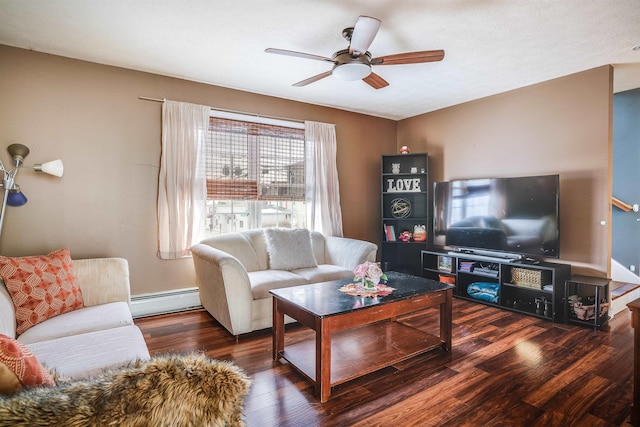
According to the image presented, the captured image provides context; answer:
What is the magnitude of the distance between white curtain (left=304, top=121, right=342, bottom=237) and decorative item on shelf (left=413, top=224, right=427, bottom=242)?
111 cm

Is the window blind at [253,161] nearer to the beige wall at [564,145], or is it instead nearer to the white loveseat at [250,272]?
Result: the white loveseat at [250,272]

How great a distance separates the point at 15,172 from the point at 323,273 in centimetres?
289

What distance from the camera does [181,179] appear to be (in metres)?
3.57

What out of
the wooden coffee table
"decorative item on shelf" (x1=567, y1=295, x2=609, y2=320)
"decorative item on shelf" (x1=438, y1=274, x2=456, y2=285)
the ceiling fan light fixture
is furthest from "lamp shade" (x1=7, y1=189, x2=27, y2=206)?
"decorative item on shelf" (x1=567, y1=295, x2=609, y2=320)

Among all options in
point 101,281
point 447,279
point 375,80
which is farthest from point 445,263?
point 101,281

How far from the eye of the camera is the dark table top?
212 cm

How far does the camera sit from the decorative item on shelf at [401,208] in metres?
4.90

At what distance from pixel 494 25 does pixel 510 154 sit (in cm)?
194

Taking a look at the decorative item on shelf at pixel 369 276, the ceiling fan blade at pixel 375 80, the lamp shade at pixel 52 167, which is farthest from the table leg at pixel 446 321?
the lamp shade at pixel 52 167

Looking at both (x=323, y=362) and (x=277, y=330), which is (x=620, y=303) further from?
(x=277, y=330)

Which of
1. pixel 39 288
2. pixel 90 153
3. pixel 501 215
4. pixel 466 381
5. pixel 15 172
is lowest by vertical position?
pixel 466 381

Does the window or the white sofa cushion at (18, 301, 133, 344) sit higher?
the window

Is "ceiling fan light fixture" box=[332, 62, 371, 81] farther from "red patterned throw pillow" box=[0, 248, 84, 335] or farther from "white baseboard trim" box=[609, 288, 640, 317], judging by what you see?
"white baseboard trim" box=[609, 288, 640, 317]

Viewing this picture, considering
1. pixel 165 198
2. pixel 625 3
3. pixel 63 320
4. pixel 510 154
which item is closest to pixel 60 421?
pixel 63 320
